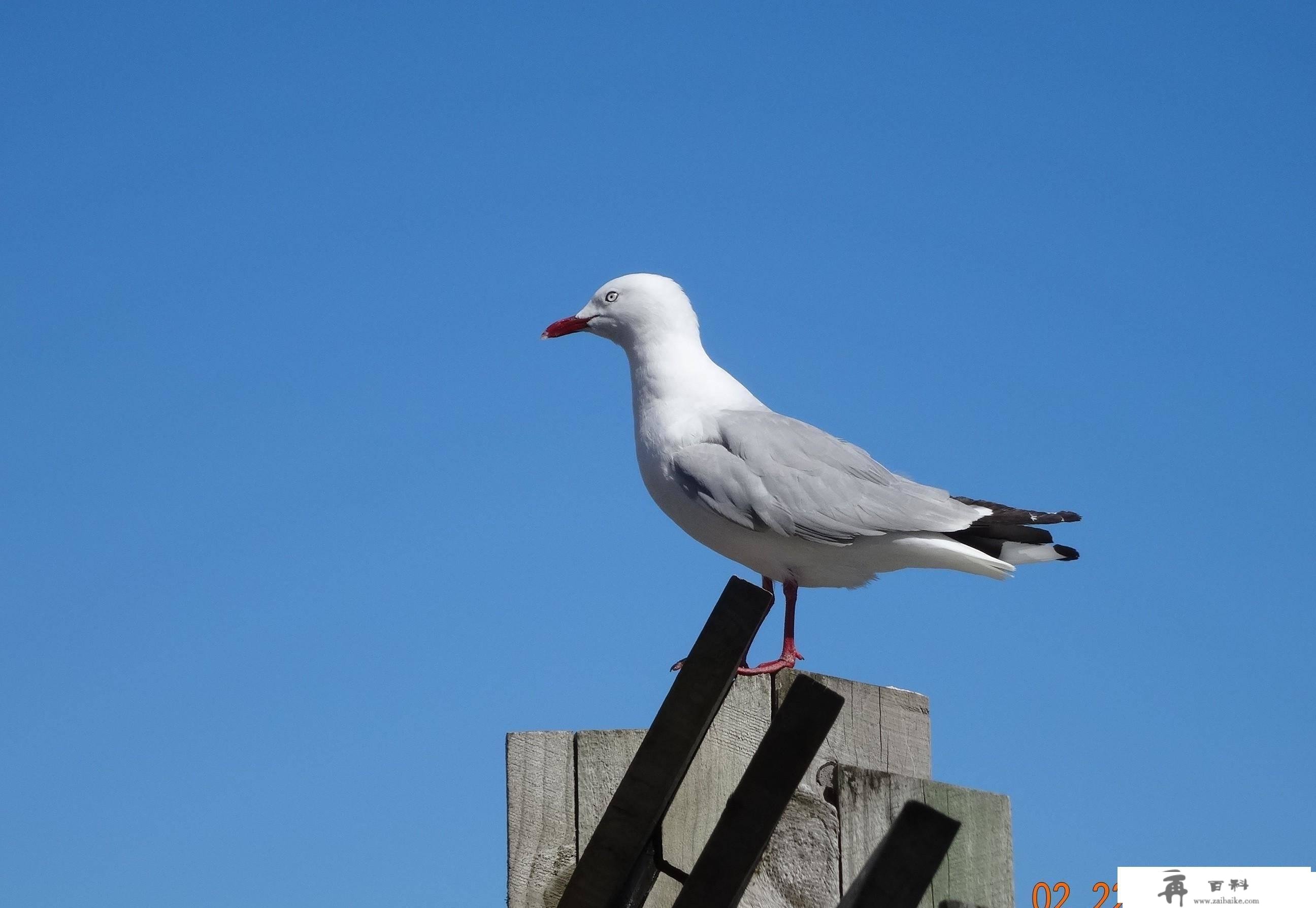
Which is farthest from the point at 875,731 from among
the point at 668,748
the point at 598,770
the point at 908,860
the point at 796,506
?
the point at 908,860

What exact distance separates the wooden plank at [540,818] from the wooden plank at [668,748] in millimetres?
1439

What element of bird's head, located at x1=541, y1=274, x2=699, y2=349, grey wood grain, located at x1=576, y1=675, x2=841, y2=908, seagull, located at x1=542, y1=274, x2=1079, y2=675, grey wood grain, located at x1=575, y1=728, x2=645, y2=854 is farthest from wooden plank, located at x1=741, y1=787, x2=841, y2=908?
bird's head, located at x1=541, y1=274, x2=699, y2=349

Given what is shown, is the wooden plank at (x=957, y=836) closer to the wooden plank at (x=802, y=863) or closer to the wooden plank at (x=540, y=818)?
the wooden plank at (x=802, y=863)

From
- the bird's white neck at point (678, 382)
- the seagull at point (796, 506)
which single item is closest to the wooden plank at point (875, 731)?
the seagull at point (796, 506)

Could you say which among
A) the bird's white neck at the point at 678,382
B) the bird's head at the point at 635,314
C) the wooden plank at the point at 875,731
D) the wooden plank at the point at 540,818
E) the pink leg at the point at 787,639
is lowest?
the wooden plank at the point at 540,818

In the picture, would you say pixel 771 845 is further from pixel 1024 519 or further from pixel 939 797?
pixel 1024 519

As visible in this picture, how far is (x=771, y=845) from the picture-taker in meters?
3.56

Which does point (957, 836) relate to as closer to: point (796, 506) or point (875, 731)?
point (875, 731)

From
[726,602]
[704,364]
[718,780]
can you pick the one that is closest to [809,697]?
[726,602]

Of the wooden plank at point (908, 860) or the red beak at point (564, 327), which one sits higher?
the red beak at point (564, 327)

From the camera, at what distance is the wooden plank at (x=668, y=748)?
206cm

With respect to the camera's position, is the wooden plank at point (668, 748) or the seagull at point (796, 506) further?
the seagull at point (796, 506)

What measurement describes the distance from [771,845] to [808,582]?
2011mm

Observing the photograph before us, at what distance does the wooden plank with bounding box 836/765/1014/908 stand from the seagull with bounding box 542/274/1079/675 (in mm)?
1372
